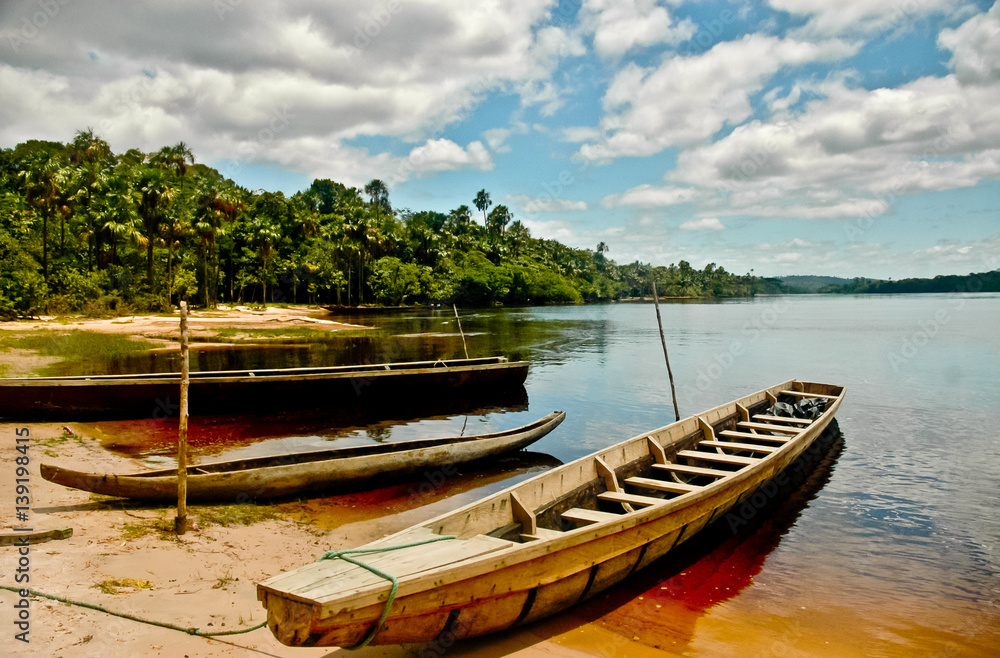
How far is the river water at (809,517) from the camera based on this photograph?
655 centimetres

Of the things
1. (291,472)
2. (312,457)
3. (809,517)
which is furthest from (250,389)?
(809,517)

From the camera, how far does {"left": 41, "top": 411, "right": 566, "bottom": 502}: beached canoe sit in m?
8.14

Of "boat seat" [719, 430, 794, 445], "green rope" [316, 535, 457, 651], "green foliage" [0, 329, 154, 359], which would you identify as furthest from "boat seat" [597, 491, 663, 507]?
"green foliage" [0, 329, 154, 359]

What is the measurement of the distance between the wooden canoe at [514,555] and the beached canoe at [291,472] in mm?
3499

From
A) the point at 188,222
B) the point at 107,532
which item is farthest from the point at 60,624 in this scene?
the point at 188,222

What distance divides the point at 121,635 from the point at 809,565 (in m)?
Answer: 8.31

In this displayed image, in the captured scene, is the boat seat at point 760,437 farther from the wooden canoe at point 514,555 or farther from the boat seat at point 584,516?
the boat seat at point 584,516

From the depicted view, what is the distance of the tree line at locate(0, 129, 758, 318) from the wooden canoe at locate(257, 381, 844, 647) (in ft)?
20.8

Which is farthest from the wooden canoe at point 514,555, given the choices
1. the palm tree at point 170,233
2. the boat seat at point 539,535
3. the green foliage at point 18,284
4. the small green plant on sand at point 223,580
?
the palm tree at point 170,233

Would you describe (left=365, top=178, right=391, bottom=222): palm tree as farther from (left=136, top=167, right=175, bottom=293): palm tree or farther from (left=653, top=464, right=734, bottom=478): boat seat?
(left=653, top=464, right=734, bottom=478): boat seat

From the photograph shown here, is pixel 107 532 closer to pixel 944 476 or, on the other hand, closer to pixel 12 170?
pixel 944 476

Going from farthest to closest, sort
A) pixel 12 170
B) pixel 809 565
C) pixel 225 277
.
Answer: pixel 225 277, pixel 12 170, pixel 809 565

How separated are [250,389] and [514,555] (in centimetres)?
1321

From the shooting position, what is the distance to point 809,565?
8438 mm
